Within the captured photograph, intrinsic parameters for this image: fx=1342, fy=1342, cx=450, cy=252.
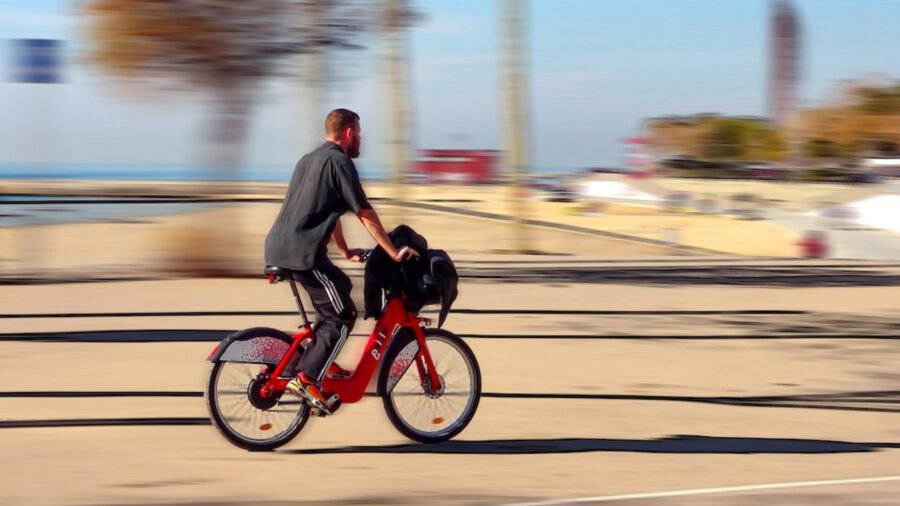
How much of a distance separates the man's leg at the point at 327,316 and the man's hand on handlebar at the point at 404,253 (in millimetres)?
270

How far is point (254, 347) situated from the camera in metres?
6.66

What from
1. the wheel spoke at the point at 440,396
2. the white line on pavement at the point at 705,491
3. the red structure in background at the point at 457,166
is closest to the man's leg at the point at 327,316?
the wheel spoke at the point at 440,396

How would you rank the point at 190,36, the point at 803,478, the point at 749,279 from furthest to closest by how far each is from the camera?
the point at 749,279 < the point at 190,36 < the point at 803,478

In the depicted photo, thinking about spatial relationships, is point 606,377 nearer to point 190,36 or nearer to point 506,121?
point 190,36

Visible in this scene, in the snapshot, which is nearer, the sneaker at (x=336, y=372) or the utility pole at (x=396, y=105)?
the sneaker at (x=336, y=372)

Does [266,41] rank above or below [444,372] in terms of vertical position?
above

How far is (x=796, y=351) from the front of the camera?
11766 mm

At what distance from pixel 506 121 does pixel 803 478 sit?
59.0ft

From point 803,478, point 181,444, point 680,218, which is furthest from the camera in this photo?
point 680,218

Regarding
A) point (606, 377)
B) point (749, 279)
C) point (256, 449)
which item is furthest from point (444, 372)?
point (749, 279)

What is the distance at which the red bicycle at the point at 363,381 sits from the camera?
21.9 ft

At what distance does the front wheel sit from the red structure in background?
60.7 meters

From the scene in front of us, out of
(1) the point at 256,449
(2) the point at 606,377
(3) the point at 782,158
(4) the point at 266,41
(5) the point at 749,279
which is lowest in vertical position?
(3) the point at 782,158

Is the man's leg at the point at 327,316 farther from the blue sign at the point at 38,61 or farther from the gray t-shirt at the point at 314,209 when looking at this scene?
the blue sign at the point at 38,61
